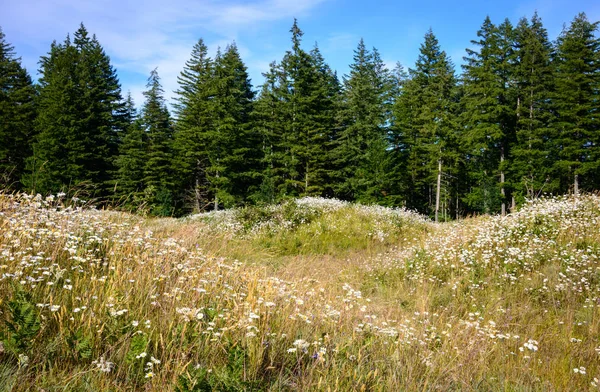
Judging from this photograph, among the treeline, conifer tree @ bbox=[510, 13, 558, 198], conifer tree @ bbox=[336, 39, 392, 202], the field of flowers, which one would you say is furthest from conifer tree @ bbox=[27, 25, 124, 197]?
conifer tree @ bbox=[510, 13, 558, 198]

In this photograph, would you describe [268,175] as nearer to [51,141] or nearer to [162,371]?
[51,141]

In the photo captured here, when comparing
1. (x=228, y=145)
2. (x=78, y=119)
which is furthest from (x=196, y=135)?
(x=78, y=119)

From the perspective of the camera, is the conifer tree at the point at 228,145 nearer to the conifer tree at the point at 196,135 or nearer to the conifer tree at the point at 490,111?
the conifer tree at the point at 196,135

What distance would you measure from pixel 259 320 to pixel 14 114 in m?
41.4

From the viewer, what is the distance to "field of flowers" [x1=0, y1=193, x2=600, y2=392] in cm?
224

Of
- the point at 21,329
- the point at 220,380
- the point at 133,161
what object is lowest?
the point at 220,380

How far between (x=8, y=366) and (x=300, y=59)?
31625 millimetres

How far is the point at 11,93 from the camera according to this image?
33.1 m

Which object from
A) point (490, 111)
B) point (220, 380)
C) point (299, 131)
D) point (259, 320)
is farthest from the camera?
point (299, 131)

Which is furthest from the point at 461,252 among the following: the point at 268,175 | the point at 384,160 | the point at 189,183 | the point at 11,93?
the point at 11,93

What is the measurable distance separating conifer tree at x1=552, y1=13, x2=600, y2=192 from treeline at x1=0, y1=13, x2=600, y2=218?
4.0 inches

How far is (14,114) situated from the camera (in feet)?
106

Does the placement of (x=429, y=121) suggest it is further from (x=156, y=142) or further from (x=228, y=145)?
(x=156, y=142)

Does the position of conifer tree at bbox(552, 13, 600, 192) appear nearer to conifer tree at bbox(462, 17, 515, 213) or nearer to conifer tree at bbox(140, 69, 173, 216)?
conifer tree at bbox(462, 17, 515, 213)
